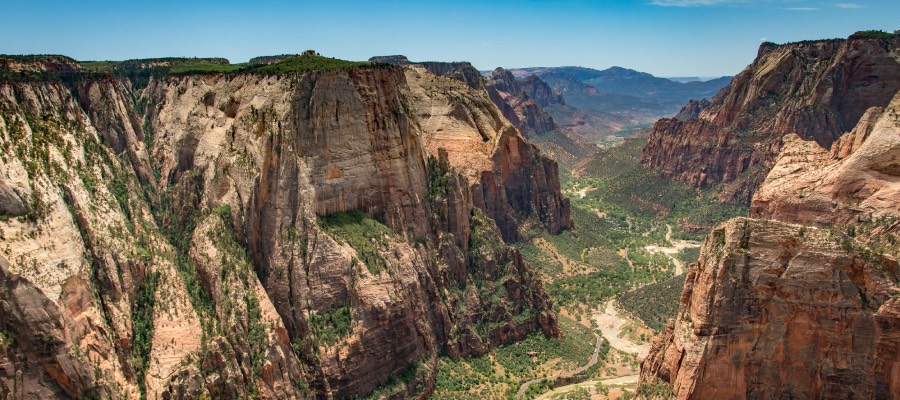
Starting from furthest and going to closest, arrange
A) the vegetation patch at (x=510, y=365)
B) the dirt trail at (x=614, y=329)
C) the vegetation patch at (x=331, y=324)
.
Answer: the dirt trail at (x=614, y=329), the vegetation patch at (x=510, y=365), the vegetation patch at (x=331, y=324)

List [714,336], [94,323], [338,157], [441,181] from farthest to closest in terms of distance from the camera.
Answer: [441,181] → [338,157] → [94,323] → [714,336]

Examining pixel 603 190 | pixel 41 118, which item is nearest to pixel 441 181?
pixel 41 118

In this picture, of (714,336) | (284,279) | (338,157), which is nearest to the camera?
(714,336)

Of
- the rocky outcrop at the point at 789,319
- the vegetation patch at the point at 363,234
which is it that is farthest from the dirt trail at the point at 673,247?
the rocky outcrop at the point at 789,319

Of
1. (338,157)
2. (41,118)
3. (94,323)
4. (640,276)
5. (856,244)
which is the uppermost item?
(41,118)

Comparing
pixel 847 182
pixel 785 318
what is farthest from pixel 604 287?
pixel 785 318

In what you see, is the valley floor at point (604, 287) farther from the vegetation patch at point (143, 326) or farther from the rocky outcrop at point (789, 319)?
the vegetation patch at point (143, 326)

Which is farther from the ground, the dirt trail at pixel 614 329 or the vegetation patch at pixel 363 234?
the vegetation patch at pixel 363 234

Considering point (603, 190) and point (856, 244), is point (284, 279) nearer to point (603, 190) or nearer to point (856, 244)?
point (856, 244)

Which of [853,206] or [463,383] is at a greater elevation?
[853,206]
